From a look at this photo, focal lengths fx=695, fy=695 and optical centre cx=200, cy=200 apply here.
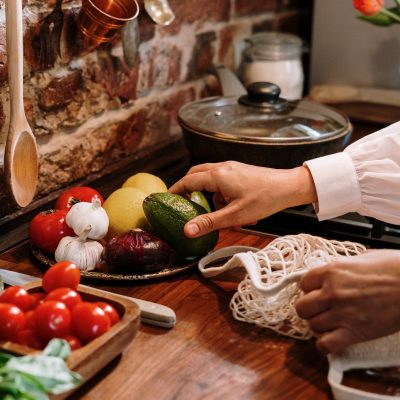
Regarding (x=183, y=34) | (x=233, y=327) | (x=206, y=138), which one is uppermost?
(x=183, y=34)

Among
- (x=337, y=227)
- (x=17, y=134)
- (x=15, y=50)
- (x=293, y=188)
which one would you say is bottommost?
(x=337, y=227)

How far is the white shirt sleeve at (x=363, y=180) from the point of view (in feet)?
3.89

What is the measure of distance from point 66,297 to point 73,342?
56 millimetres

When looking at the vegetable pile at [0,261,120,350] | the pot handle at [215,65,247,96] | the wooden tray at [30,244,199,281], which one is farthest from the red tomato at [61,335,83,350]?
the pot handle at [215,65,247,96]

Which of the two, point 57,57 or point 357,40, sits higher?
point 57,57

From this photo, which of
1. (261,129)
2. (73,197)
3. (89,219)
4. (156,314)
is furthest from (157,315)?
(261,129)

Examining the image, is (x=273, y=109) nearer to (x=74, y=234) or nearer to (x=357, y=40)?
(x=74, y=234)

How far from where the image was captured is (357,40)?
2.13 metres

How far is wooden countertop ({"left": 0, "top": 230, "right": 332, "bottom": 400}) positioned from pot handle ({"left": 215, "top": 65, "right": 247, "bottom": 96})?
828mm

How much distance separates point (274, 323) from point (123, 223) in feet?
1.06

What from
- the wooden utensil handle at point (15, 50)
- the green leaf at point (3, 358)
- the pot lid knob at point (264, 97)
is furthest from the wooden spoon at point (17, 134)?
the pot lid knob at point (264, 97)

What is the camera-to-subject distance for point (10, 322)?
787 mm

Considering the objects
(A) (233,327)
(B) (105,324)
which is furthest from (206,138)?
(B) (105,324)

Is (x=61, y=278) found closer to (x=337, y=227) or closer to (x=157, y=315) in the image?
(x=157, y=315)
